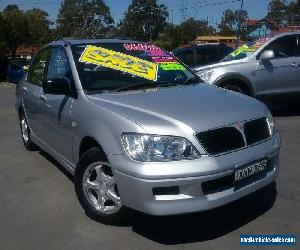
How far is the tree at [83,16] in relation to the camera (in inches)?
3014

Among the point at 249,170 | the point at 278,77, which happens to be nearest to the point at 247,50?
the point at 278,77

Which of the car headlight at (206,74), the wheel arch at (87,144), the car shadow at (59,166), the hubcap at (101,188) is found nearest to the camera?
the hubcap at (101,188)

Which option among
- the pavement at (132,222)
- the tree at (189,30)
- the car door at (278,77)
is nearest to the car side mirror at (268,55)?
the car door at (278,77)

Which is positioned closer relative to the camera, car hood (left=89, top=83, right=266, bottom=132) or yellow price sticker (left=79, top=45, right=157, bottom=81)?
car hood (left=89, top=83, right=266, bottom=132)

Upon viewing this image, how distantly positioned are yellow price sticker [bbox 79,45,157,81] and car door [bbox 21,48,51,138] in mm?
1063

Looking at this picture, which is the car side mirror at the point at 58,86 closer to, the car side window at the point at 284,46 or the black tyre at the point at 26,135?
the black tyre at the point at 26,135

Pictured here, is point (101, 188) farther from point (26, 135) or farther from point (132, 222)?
point (26, 135)

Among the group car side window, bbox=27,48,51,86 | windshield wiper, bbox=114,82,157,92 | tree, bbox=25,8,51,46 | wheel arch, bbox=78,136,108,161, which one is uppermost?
tree, bbox=25,8,51,46

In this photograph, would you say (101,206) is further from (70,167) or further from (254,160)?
(254,160)

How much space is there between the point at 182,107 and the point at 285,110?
6.72m

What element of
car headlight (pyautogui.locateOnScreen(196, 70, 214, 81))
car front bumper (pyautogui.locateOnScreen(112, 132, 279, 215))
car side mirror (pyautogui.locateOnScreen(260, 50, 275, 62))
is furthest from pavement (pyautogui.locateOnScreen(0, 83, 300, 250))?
car headlight (pyautogui.locateOnScreen(196, 70, 214, 81))

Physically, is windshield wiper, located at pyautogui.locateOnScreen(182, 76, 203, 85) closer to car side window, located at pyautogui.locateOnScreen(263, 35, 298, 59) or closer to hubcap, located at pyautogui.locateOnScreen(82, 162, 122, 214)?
hubcap, located at pyautogui.locateOnScreen(82, 162, 122, 214)

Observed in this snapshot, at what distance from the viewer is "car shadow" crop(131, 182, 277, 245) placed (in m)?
4.02

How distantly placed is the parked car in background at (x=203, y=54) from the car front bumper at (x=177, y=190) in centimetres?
788
